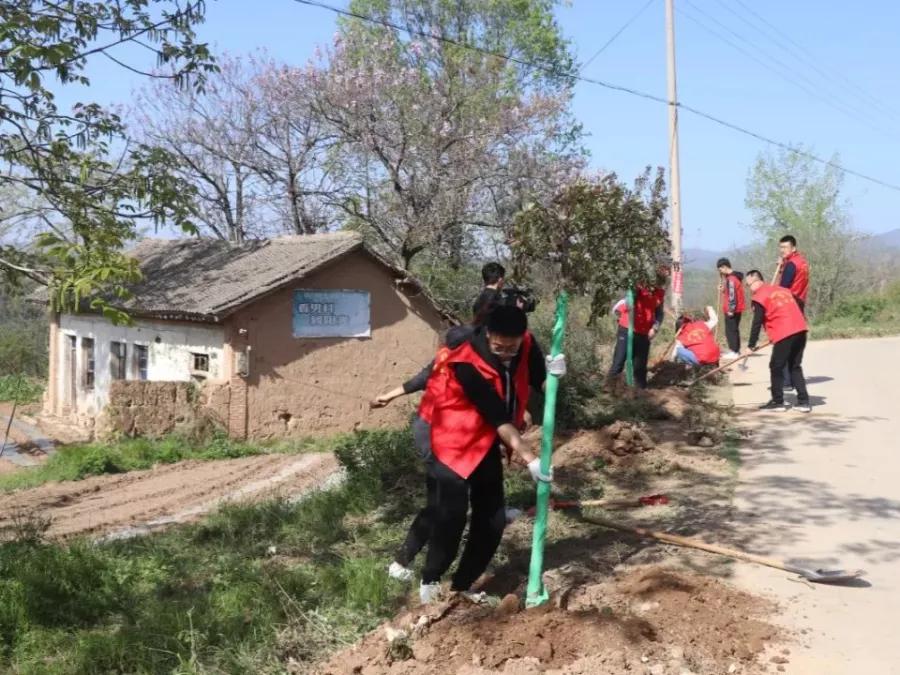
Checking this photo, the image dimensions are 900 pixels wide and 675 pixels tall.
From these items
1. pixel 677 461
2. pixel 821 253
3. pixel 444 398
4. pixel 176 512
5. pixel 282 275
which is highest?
A: pixel 821 253

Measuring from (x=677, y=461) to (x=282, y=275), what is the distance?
403 inches

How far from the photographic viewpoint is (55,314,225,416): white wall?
1702cm

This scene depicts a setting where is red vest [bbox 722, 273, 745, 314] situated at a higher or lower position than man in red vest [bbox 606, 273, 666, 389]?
higher

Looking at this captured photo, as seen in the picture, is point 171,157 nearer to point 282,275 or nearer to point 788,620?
point 788,620

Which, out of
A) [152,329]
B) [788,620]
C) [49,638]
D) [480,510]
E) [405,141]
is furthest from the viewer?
[405,141]

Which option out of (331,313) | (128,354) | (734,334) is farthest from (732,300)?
(128,354)

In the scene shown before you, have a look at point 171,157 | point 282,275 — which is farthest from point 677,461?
point 282,275

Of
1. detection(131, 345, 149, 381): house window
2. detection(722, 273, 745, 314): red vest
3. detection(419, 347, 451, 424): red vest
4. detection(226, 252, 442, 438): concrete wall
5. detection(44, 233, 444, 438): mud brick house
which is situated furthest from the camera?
detection(131, 345, 149, 381): house window

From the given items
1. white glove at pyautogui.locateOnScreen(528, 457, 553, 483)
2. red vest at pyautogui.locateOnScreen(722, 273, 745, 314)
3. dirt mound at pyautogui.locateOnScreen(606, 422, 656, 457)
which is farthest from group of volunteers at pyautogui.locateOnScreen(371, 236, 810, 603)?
red vest at pyautogui.locateOnScreen(722, 273, 745, 314)

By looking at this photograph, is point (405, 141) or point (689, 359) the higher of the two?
point (405, 141)

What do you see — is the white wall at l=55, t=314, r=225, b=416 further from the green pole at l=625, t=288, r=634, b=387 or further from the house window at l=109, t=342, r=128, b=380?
the green pole at l=625, t=288, r=634, b=387

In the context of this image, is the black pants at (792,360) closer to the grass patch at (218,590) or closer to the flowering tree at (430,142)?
the grass patch at (218,590)

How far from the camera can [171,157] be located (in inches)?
321

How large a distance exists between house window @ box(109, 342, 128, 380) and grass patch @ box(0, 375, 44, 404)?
21.0ft
